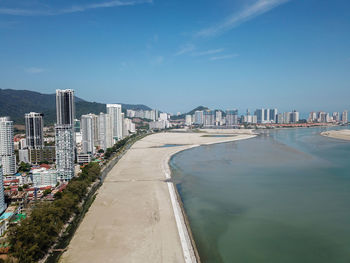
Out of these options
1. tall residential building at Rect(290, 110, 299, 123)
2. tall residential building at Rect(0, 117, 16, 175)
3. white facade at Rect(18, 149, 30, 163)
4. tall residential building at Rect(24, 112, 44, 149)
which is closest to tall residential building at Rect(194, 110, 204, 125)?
tall residential building at Rect(290, 110, 299, 123)

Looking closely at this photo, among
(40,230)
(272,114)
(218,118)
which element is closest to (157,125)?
(218,118)

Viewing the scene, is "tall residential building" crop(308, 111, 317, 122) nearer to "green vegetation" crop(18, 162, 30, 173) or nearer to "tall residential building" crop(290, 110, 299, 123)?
"tall residential building" crop(290, 110, 299, 123)

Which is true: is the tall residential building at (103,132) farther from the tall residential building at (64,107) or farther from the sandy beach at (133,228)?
the sandy beach at (133,228)

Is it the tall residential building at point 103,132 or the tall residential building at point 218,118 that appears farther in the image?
the tall residential building at point 218,118

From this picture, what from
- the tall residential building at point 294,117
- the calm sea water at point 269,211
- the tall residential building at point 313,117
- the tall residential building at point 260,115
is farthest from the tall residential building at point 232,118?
the calm sea water at point 269,211

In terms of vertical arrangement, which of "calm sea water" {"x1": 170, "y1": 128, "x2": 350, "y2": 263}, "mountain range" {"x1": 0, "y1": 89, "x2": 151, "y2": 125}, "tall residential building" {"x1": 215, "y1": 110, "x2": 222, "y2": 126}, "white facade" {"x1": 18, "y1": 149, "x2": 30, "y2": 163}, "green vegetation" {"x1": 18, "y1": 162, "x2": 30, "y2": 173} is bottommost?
"green vegetation" {"x1": 18, "y1": 162, "x2": 30, "y2": 173}
